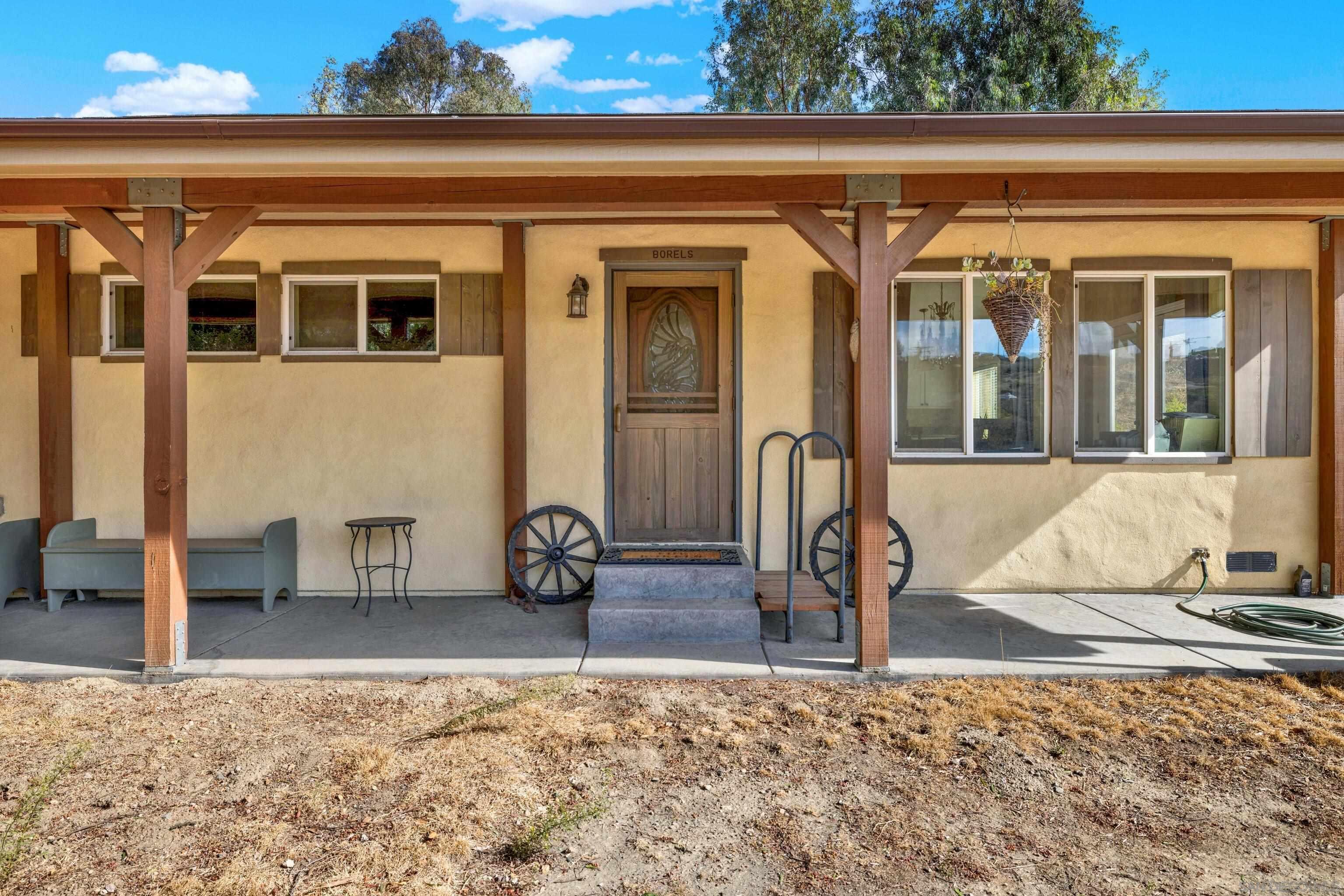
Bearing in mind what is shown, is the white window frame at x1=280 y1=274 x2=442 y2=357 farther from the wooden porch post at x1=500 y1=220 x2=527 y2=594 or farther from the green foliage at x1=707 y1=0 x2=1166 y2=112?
the green foliage at x1=707 y1=0 x2=1166 y2=112

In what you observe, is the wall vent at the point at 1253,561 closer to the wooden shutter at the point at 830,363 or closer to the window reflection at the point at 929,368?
the window reflection at the point at 929,368

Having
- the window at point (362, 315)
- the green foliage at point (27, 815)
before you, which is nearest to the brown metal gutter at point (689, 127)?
the window at point (362, 315)

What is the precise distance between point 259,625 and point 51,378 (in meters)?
2.38

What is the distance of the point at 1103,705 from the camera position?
3.28 meters

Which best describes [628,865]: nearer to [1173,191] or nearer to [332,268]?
[1173,191]

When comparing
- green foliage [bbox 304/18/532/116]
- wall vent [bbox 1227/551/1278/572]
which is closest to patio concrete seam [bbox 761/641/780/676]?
wall vent [bbox 1227/551/1278/572]

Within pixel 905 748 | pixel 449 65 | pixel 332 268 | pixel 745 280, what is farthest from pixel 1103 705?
pixel 449 65

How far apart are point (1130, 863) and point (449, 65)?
23478 millimetres

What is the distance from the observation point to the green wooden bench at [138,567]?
4.70 metres

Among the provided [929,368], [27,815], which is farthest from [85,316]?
[929,368]

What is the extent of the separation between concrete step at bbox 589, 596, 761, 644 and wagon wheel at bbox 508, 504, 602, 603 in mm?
922

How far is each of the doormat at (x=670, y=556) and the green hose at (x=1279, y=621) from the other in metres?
2.89

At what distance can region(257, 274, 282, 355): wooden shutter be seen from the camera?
5.13m

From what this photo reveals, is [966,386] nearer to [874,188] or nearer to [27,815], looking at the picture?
[874,188]
